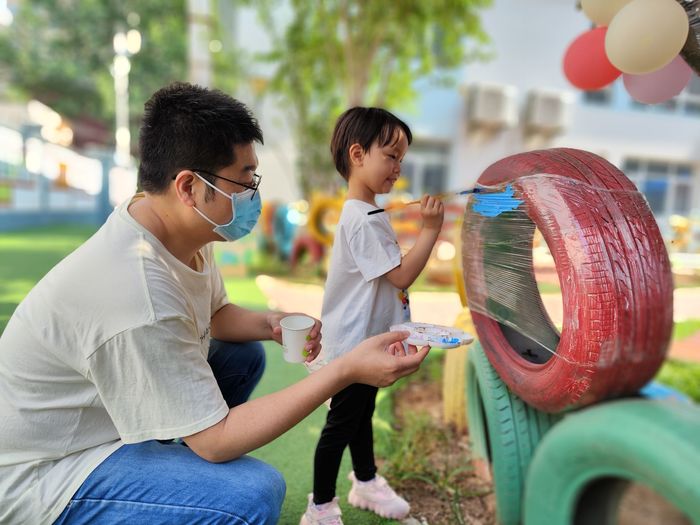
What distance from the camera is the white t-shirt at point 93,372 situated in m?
1.12

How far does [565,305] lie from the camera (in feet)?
3.76

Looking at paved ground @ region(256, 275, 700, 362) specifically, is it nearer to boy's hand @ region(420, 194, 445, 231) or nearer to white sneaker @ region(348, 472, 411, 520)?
white sneaker @ region(348, 472, 411, 520)

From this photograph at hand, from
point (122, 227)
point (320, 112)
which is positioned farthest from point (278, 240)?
point (122, 227)

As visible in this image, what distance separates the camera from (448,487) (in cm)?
189

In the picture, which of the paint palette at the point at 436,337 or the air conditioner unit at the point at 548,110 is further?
the air conditioner unit at the point at 548,110

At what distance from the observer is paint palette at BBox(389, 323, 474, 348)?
128 centimetres

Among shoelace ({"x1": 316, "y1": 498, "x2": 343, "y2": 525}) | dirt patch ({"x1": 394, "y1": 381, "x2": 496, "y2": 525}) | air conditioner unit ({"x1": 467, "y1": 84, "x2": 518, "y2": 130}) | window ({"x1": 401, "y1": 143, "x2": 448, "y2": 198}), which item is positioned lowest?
dirt patch ({"x1": 394, "y1": 381, "x2": 496, "y2": 525})

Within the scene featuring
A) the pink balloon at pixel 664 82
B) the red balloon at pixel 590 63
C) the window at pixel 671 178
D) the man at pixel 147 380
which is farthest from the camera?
the window at pixel 671 178


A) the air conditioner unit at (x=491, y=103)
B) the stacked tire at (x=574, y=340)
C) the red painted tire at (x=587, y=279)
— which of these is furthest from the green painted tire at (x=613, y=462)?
the air conditioner unit at (x=491, y=103)

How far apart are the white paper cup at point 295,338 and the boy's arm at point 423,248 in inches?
12.3

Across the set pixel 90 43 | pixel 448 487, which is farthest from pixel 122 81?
pixel 448 487

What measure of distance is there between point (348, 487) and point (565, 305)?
1191 mm

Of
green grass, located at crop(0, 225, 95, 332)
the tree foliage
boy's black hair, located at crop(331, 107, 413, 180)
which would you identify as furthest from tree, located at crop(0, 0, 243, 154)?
boy's black hair, located at crop(331, 107, 413, 180)

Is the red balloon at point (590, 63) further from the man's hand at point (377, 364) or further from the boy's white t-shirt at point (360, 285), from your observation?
the man's hand at point (377, 364)
